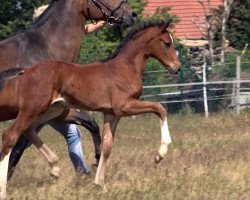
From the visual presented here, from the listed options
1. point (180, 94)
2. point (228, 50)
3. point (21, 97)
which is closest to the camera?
point (21, 97)

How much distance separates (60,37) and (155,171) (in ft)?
5.76

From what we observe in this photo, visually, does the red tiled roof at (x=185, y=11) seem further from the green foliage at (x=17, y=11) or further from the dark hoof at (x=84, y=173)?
the dark hoof at (x=84, y=173)

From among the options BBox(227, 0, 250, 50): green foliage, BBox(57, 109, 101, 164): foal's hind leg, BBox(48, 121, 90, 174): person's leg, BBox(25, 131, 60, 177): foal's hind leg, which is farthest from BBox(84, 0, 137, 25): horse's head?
BBox(227, 0, 250, 50): green foliage

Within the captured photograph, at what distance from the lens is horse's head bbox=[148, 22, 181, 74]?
945cm

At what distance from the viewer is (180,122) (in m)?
18.4

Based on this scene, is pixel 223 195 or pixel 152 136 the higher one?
pixel 223 195

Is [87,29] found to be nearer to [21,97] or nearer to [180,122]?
[21,97]

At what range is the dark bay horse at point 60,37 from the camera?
945cm

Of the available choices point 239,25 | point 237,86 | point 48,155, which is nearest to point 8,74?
point 48,155

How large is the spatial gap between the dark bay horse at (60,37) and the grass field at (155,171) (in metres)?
0.56

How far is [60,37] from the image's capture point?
9742 mm

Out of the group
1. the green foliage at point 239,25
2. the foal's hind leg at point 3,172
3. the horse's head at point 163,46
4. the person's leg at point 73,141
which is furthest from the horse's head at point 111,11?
the green foliage at point 239,25

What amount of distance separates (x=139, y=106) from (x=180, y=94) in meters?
11.9

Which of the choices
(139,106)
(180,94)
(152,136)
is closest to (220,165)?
(139,106)
